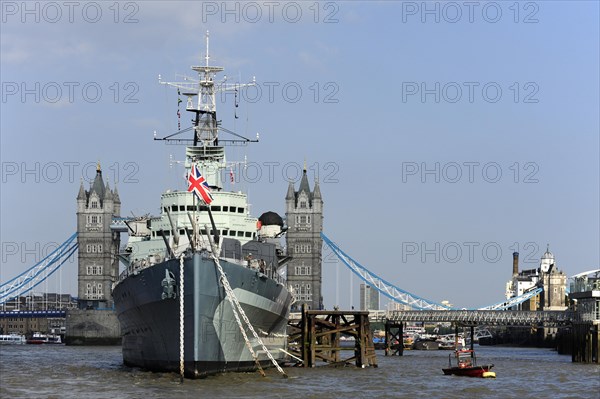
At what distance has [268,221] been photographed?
358ft

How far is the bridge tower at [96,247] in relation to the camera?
185250mm

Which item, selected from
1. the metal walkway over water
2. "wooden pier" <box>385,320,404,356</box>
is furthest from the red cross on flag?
the metal walkway over water

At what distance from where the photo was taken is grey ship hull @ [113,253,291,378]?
50.6 metres

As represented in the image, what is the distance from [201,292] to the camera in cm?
5047

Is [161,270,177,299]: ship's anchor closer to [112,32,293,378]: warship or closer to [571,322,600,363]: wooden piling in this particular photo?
[112,32,293,378]: warship

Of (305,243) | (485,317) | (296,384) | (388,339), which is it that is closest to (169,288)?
(296,384)

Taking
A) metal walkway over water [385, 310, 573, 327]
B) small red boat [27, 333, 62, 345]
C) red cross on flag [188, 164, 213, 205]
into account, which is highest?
red cross on flag [188, 164, 213, 205]

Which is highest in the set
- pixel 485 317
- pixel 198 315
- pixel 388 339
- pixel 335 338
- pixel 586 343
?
pixel 198 315

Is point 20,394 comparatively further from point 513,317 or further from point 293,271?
point 293,271

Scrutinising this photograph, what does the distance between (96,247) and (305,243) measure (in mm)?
34665

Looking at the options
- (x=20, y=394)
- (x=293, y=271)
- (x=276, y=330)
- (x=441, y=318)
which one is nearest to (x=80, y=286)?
(x=293, y=271)

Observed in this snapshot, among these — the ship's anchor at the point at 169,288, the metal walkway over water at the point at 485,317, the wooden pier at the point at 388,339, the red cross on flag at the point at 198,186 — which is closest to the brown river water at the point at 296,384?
the ship's anchor at the point at 169,288

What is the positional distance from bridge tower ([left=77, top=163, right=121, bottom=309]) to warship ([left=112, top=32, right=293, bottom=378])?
393ft

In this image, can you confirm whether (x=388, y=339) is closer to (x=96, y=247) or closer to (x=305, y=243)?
(x=305, y=243)
